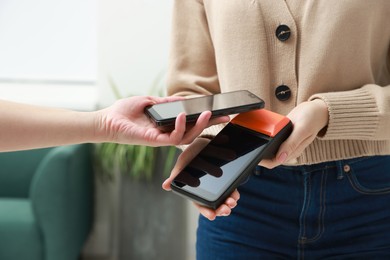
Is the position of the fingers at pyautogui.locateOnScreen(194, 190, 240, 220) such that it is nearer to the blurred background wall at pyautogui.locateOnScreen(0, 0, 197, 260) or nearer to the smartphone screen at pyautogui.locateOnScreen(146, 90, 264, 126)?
the smartphone screen at pyautogui.locateOnScreen(146, 90, 264, 126)

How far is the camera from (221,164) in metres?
0.69

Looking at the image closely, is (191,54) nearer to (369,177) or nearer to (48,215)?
(369,177)

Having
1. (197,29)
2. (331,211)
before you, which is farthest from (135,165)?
(331,211)

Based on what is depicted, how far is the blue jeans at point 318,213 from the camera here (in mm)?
803

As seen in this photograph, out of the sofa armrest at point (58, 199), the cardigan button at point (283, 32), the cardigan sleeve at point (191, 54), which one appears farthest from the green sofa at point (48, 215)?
the cardigan button at point (283, 32)

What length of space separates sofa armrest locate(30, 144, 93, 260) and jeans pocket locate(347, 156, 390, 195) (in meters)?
1.29

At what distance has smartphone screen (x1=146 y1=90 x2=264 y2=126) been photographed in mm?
704

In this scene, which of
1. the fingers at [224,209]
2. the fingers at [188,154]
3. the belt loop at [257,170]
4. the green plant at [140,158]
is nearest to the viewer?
the fingers at [224,209]

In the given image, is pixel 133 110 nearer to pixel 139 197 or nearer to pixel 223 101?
pixel 223 101

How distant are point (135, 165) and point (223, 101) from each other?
121cm

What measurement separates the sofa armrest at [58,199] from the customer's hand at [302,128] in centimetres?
125

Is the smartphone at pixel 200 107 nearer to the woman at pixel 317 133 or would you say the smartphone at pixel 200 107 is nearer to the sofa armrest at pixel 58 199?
the woman at pixel 317 133

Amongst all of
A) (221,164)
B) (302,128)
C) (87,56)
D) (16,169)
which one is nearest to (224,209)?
(221,164)

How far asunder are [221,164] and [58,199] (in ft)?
4.15
